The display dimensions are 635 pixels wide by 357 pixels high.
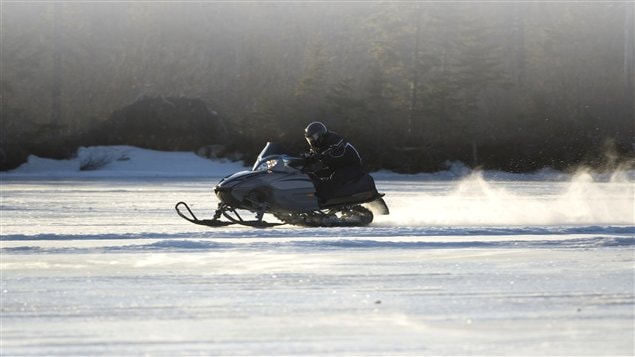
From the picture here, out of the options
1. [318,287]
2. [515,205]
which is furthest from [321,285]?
[515,205]

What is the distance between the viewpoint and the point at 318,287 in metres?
9.16

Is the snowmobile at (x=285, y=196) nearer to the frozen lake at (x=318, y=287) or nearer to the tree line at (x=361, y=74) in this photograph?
the frozen lake at (x=318, y=287)

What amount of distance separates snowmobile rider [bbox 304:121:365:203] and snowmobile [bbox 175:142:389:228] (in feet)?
0.16

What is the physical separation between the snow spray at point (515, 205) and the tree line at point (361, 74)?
1160 cm

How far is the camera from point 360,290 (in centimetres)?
898

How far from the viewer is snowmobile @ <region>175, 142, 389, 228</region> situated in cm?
1505

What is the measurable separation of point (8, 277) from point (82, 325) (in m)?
2.65

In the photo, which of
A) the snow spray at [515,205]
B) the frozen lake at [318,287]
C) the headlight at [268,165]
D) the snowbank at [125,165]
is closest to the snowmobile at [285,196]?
the headlight at [268,165]

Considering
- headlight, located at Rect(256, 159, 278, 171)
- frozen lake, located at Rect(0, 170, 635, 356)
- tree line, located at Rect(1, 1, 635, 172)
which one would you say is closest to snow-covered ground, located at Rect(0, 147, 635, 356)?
frozen lake, located at Rect(0, 170, 635, 356)

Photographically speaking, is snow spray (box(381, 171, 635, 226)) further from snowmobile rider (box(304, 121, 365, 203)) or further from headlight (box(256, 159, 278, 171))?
headlight (box(256, 159, 278, 171))

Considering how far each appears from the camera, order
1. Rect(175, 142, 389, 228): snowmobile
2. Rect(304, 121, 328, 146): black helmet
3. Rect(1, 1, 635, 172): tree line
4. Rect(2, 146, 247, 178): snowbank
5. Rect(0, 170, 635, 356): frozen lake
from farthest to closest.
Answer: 1. Rect(1, 1, 635, 172): tree line
2. Rect(2, 146, 247, 178): snowbank
3. Rect(304, 121, 328, 146): black helmet
4. Rect(175, 142, 389, 228): snowmobile
5. Rect(0, 170, 635, 356): frozen lake

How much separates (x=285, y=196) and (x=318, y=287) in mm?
6184

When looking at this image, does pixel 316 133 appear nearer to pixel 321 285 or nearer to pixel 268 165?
pixel 268 165

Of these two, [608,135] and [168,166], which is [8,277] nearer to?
[168,166]
